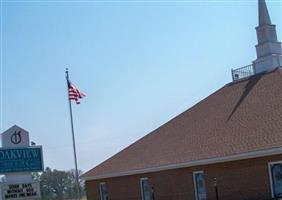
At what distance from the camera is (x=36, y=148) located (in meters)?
13.9

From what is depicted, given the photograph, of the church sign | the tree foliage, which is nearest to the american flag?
the church sign

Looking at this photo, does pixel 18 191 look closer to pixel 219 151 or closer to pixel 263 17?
pixel 219 151

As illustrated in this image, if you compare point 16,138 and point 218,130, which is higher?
point 218,130

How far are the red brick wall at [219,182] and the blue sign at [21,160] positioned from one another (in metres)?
13.8

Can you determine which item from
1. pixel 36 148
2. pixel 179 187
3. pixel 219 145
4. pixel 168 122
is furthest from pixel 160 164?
pixel 36 148

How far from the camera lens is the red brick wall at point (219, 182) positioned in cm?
2583

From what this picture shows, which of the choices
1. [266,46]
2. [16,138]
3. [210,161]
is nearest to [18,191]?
[16,138]

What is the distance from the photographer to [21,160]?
13594 millimetres

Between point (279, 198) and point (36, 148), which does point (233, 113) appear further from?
point (36, 148)

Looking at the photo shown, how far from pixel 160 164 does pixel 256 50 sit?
10.4m

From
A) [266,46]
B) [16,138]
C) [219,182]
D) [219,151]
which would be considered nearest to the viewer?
[16,138]

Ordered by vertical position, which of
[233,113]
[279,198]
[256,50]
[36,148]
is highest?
[256,50]

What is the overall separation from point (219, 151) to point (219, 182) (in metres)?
1.60

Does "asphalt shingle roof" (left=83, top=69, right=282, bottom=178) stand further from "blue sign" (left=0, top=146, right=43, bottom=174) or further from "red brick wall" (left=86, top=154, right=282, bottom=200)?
"blue sign" (left=0, top=146, right=43, bottom=174)
